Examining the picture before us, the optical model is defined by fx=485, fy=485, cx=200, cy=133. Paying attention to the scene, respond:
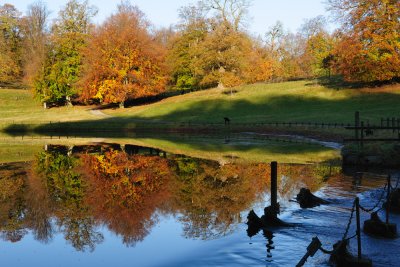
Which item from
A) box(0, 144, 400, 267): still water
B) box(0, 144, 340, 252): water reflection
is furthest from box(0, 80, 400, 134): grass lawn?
box(0, 144, 400, 267): still water

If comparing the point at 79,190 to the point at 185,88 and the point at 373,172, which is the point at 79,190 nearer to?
the point at 373,172

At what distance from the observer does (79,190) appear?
25969 mm

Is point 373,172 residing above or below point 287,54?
below

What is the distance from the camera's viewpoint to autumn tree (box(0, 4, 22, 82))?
347 ft

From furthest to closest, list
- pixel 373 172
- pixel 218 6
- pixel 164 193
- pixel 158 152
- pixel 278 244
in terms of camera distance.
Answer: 1. pixel 218 6
2. pixel 158 152
3. pixel 373 172
4. pixel 164 193
5. pixel 278 244

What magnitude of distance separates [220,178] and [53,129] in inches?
1785

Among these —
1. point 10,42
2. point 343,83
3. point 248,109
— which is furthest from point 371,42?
point 10,42

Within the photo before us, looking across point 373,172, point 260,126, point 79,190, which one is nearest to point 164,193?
point 79,190

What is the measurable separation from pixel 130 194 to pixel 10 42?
10699 centimetres

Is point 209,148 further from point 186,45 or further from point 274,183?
point 186,45

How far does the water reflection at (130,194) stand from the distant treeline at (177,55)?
3876cm

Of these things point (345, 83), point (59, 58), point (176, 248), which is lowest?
point (176, 248)

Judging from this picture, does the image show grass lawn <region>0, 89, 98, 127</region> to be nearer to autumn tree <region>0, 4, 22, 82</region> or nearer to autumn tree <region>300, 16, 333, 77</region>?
autumn tree <region>0, 4, 22, 82</region>

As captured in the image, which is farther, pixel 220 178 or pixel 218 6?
pixel 218 6
